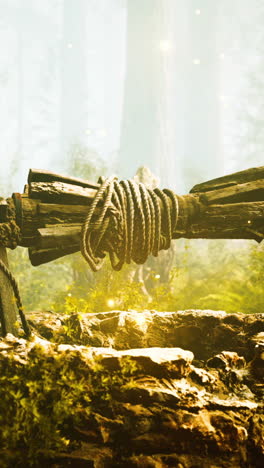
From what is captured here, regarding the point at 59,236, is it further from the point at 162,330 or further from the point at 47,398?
the point at 162,330

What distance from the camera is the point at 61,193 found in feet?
8.14

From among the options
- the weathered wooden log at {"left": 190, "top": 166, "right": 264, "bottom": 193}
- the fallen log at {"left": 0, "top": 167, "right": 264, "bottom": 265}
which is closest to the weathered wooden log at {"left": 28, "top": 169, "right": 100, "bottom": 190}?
the fallen log at {"left": 0, "top": 167, "right": 264, "bottom": 265}

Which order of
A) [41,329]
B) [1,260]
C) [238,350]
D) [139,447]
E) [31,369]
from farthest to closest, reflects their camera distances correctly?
[41,329], [238,350], [1,260], [31,369], [139,447]

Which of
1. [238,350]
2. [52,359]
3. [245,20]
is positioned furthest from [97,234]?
[245,20]

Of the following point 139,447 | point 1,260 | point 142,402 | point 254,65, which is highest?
point 254,65

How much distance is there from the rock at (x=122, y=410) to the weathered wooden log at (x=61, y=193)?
39.4 inches

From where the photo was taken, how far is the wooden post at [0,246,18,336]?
2.45m

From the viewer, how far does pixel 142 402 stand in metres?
1.92

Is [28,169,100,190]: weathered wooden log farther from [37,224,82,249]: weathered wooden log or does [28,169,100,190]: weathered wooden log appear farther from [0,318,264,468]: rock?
[0,318,264,468]: rock

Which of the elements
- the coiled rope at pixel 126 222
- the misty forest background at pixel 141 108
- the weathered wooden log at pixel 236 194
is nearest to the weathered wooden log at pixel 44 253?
the coiled rope at pixel 126 222

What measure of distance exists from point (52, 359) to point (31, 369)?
0.14 m

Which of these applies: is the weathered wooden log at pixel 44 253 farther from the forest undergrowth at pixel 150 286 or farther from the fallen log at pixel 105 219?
the forest undergrowth at pixel 150 286

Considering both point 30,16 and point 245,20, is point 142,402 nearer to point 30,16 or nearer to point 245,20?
point 245,20

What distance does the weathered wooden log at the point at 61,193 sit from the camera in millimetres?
2432
